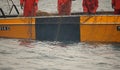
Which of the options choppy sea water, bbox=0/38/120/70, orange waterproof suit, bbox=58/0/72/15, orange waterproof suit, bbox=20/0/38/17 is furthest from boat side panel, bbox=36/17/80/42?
orange waterproof suit, bbox=20/0/38/17

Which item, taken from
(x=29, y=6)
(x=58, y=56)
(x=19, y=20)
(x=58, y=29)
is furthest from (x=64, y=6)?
(x=58, y=56)

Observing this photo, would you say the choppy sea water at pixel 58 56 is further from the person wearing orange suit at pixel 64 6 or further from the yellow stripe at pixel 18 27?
the person wearing orange suit at pixel 64 6

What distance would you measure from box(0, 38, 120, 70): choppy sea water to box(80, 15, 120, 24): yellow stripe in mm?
727

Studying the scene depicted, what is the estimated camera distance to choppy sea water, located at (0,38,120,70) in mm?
8641

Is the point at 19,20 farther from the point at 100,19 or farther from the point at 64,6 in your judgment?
the point at 100,19

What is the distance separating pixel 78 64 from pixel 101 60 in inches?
29.9

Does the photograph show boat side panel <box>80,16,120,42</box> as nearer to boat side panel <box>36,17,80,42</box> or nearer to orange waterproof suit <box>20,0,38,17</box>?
boat side panel <box>36,17,80,42</box>

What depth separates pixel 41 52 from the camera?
10.3m

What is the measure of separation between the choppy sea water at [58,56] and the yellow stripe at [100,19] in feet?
2.39

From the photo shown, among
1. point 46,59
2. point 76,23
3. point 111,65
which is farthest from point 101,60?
point 76,23

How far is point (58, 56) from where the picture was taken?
9.82m

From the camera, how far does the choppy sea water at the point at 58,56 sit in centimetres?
864

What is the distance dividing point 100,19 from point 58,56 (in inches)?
84.7

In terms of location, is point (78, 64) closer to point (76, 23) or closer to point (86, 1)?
point (76, 23)
